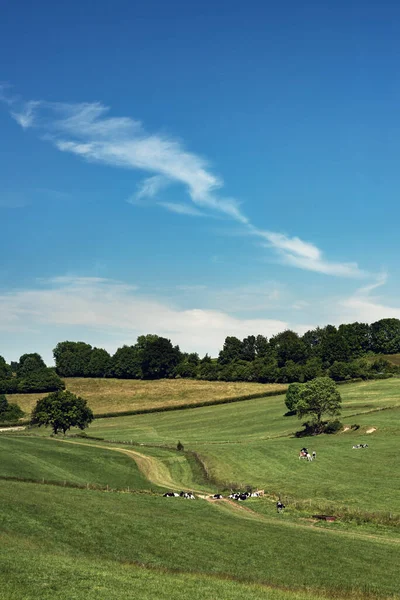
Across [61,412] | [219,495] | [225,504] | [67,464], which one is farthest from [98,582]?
[61,412]

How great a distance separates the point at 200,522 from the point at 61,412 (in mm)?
84848

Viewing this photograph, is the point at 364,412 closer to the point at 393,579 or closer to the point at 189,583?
the point at 393,579

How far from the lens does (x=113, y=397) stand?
188625mm

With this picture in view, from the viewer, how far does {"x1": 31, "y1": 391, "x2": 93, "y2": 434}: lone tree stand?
12812 cm

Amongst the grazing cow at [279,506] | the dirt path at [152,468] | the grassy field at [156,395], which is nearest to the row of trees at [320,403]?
the dirt path at [152,468]

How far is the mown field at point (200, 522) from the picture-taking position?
3103cm

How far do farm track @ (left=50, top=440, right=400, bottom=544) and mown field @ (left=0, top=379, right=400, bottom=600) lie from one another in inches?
8.8

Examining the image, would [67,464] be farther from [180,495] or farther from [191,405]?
[191,405]

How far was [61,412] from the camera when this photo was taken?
422ft

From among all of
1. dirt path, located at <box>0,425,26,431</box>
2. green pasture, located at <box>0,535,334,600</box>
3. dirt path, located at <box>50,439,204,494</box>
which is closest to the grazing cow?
dirt path, located at <box>50,439,204,494</box>

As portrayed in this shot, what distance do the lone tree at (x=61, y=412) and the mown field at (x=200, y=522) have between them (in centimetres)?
1835

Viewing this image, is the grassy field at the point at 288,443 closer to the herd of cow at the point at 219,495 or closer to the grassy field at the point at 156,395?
the herd of cow at the point at 219,495

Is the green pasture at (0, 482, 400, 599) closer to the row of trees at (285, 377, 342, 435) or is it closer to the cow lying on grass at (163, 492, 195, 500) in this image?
the cow lying on grass at (163, 492, 195, 500)

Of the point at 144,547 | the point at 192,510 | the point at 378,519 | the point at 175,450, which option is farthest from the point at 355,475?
the point at 144,547
